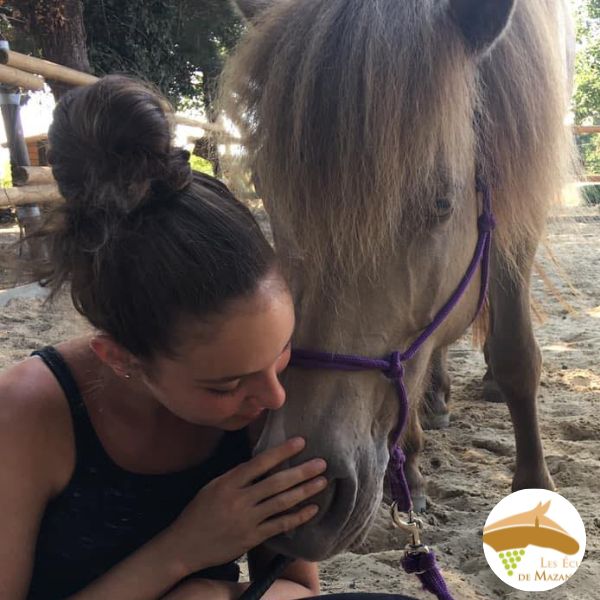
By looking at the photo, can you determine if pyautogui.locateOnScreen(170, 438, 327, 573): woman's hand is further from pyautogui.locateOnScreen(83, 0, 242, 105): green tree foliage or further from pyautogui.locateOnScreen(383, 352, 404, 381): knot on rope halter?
pyautogui.locateOnScreen(83, 0, 242, 105): green tree foliage

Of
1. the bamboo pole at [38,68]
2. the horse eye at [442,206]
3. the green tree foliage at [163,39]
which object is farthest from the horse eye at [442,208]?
the green tree foliage at [163,39]

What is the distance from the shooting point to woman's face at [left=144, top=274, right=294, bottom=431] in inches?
34.9

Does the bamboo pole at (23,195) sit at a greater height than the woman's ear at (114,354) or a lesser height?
lesser

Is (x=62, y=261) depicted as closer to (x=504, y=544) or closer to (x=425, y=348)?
(x=425, y=348)

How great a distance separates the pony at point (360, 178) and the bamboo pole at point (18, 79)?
10.1 ft

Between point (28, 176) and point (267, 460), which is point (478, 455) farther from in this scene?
point (28, 176)

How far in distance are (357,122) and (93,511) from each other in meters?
0.75

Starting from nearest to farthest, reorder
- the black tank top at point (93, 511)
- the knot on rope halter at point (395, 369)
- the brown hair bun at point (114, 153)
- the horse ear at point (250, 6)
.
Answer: the brown hair bun at point (114, 153) → the black tank top at point (93, 511) → the knot on rope halter at point (395, 369) → the horse ear at point (250, 6)

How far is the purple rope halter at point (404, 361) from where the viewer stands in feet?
3.47

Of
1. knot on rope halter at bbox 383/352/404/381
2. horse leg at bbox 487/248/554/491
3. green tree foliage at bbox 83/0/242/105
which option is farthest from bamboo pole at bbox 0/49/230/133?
knot on rope halter at bbox 383/352/404/381

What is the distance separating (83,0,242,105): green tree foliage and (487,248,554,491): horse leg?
4522 millimetres

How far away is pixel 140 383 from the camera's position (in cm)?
106

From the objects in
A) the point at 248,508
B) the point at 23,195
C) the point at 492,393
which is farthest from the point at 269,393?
the point at 23,195

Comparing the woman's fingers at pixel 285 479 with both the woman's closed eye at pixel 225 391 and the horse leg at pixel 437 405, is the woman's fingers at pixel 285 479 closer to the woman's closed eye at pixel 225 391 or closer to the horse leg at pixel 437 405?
the woman's closed eye at pixel 225 391
